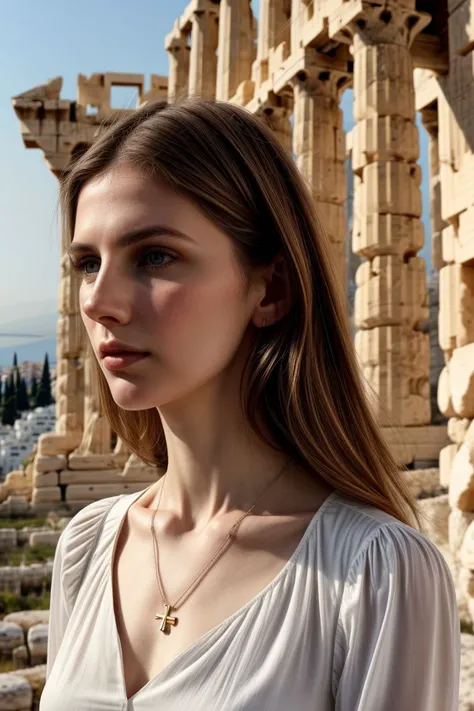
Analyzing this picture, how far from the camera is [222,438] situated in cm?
175

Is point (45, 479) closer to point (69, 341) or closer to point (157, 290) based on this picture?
point (69, 341)

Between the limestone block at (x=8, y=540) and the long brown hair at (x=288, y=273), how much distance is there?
1302 centimetres

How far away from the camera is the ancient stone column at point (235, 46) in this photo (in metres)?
18.0

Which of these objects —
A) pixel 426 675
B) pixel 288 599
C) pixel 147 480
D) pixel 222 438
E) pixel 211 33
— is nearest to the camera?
pixel 426 675

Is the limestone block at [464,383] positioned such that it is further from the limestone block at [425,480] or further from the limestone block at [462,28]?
the limestone block at [462,28]

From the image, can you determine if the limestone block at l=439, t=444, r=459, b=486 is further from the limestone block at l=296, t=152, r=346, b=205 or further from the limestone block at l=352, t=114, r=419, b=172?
the limestone block at l=296, t=152, r=346, b=205

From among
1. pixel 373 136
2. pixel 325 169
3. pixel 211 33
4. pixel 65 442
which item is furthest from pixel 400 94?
pixel 65 442

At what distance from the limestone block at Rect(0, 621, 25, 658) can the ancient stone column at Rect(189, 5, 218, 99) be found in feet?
49.6

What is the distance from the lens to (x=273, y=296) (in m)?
1.79

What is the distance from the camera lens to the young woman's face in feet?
5.23

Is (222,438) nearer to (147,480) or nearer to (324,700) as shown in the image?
(324,700)

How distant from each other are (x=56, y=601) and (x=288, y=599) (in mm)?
727

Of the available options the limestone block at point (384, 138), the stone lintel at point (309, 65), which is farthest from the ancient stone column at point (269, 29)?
the limestone block at point (384, 138)

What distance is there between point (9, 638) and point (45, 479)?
38.1 ft
